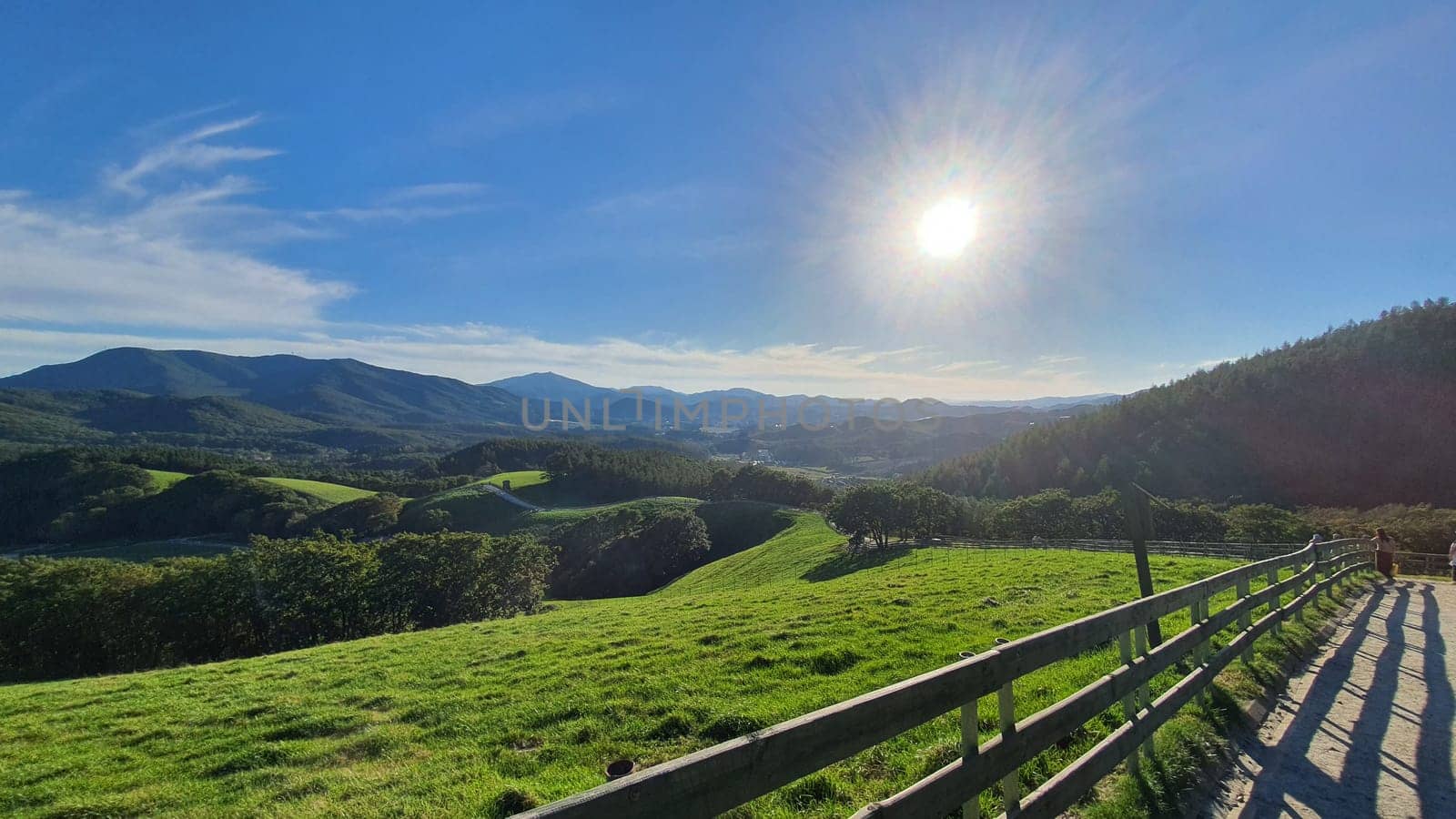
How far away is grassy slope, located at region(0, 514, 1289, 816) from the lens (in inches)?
246

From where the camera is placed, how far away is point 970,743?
3.29 m

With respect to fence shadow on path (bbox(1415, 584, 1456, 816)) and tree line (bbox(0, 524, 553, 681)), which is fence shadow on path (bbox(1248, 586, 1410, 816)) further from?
tree line (bbox(0, 524, 553, 681))

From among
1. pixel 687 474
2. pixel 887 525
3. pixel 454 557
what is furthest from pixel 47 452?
pixel 887 525

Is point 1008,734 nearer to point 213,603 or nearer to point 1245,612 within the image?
point 1245,612

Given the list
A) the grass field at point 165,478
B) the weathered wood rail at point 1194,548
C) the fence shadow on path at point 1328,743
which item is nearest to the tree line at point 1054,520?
the weathered wood rail at point 1194,548

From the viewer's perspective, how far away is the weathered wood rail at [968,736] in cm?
203

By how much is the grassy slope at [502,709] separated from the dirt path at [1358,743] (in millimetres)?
1366

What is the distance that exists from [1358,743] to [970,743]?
→ 5.59 m

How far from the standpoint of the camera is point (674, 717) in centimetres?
743

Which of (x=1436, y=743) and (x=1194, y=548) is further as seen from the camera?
(x=1194, y=548)

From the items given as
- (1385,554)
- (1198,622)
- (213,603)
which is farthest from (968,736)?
(213,603)

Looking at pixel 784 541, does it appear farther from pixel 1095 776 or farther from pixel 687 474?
pixel 687 474

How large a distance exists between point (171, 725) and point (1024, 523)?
74.0m

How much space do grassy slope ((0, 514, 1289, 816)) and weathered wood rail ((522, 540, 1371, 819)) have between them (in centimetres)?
106
